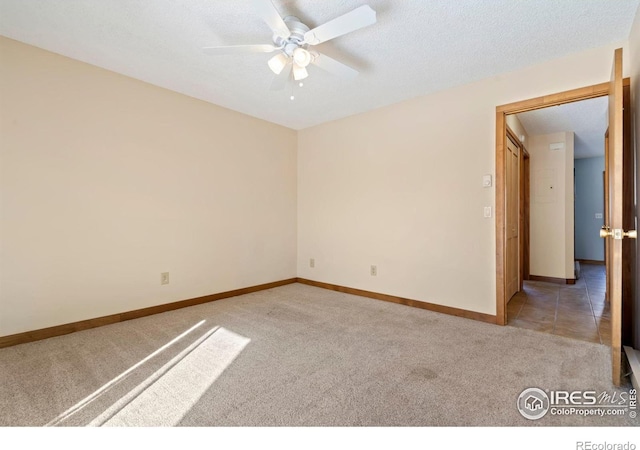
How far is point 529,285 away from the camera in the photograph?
186 inches

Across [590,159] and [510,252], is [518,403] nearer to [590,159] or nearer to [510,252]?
[510,252]

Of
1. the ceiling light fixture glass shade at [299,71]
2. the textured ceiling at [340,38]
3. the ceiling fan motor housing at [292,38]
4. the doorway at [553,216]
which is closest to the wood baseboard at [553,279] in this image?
the doorway at [553,216]

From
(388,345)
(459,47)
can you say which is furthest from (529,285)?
(459,47)

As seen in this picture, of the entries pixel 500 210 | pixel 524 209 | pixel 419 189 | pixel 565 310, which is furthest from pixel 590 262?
pixel 419 189

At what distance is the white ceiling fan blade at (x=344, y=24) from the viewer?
1753 mm

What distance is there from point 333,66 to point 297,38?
0.39 metres

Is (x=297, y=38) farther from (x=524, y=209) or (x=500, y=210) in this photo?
(x=524, y=209)

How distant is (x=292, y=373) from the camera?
2.03 metres

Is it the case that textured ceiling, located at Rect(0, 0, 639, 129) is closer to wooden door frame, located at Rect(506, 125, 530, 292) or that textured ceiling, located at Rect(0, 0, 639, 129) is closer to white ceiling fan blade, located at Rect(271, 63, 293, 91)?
white ceiling fan blade, located at Rect(271, 63, 293, 91)

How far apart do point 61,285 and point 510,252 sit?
4858 mm

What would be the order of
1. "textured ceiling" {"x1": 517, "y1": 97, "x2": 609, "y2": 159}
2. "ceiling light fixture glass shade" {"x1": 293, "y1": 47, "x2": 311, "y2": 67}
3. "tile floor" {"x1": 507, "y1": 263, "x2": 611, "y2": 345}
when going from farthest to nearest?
1. "textured ceiling" {"x1": 517, "y1": 97, "x2": 609, "y2": 159}
2. "tile floor" {"x1": 507, "y1": 263, "x2": 611, "y2": 345}
3. "ceiling light fixture glass shade" {"x1": 293, "y1": 47, "x2": 311, "y2": 67}

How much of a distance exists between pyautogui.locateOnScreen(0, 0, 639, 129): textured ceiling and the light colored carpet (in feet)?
7.95

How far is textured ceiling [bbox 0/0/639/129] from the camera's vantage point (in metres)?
2.04

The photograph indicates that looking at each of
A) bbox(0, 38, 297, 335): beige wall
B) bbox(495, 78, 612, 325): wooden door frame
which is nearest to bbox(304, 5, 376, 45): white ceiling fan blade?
bbox(495, 78, 612, 325): wooden door frame
